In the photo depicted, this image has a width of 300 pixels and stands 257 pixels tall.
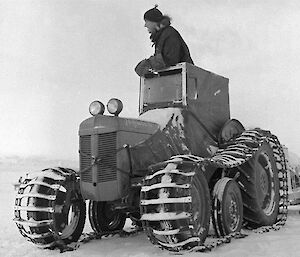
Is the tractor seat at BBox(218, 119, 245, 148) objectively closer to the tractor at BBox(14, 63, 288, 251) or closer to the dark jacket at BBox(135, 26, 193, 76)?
the tractor at BBox(14, 63, 288, 251)

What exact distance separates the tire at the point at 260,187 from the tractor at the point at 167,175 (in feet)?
0.06

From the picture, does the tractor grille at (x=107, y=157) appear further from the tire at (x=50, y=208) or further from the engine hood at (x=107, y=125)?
the tire at (x=50, y=208)

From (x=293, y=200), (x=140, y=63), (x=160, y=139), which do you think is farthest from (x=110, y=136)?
(x=293, y=200)

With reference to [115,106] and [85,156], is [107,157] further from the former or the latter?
[115,106]

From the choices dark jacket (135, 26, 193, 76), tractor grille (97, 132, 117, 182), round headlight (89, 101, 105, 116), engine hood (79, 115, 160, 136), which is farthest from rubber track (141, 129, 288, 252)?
dark jacket (135, 26, 193, 76)

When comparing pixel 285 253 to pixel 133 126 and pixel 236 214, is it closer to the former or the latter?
pixel 236 214

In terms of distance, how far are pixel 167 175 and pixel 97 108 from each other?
1599 millimetres

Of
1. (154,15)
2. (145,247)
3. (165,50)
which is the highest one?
(154,15)

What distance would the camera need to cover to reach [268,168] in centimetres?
880

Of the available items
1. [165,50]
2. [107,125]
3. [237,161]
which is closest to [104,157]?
[107,125]

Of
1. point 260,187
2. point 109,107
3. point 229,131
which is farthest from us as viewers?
point 229,131

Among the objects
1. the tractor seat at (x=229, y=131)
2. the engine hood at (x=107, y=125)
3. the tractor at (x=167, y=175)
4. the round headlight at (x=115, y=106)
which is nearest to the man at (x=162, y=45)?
the tractor at (x=167, y=175)

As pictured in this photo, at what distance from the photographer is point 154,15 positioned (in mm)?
8109

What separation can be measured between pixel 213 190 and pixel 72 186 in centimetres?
218
